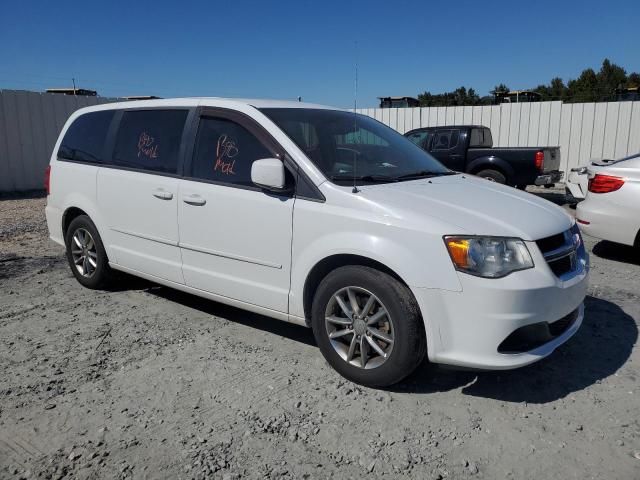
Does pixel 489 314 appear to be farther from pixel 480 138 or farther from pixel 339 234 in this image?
pixel 480 138

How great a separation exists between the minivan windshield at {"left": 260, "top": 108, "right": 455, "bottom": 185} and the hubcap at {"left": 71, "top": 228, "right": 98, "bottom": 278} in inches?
95.8

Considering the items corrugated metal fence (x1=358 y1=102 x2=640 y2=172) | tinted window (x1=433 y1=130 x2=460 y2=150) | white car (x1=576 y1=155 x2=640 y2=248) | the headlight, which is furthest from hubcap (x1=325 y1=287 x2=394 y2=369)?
corrugated metal fence (x1=358 y1=102 x2=640 y2=172)

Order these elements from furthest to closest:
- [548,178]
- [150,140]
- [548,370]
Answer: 1. [548,178]
2. [150,140]
3. [548,370]

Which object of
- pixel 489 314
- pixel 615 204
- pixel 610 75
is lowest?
pixel 489 314

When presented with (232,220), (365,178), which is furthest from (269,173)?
(365,178)

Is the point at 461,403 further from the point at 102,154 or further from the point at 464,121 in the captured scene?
the point at 464,121

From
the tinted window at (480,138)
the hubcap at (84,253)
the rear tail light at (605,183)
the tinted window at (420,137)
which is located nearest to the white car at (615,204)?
the rear tail light at (605,183)

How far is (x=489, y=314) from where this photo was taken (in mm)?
2844

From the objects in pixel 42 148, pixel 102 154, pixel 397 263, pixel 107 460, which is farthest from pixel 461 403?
pixel 42 148

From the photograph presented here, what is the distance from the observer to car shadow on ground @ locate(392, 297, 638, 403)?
325 cm

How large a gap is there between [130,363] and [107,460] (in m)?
1.12

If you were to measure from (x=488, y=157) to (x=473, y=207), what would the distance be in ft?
29.4

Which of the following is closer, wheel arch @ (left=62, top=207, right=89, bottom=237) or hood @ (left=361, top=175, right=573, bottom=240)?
hood @ (left=361, top=175, right=573, bottom=240)

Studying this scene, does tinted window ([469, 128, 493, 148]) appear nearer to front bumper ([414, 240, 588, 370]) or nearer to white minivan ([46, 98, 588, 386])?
white minivan ([46, 98, 588, 386])
